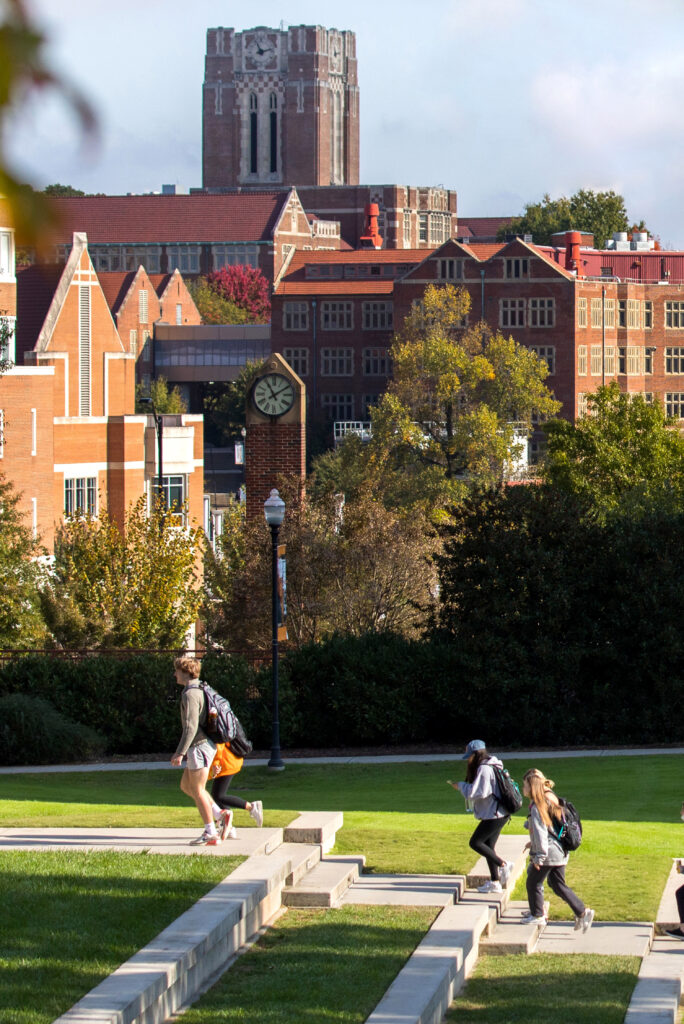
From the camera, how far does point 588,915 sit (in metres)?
11.4

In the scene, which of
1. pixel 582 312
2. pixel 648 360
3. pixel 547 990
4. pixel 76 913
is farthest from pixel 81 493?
pixel 648 360

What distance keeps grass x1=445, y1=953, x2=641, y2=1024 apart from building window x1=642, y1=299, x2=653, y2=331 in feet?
291

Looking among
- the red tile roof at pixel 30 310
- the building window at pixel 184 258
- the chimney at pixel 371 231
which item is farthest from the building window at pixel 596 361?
the building window at pixel 184 258

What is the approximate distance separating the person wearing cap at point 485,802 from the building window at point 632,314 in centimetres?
8601

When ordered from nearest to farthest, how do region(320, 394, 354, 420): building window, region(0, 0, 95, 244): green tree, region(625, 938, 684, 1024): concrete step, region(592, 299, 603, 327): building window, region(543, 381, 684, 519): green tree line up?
region(0, 0, 95, 244): green tree → region(625, 938, 684, 1024): concrete step → region(543, 381, 684, 519): green tree → region(592, 299, 603, 327): building window → region(320, 394, 354, 420): building window

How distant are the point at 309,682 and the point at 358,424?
75091 millimetres

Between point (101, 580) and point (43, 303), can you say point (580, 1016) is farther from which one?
point (43, 303)

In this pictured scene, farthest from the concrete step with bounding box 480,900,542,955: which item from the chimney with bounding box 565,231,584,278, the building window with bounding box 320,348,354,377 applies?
the building window with bounding box 320,348,354,377

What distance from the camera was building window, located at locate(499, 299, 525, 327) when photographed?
9256cm

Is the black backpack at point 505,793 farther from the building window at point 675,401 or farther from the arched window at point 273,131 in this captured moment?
the arched window at point 273,131

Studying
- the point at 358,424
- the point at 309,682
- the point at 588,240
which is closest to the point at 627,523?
the point at 309,682

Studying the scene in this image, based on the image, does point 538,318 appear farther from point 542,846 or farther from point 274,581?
point 542,846

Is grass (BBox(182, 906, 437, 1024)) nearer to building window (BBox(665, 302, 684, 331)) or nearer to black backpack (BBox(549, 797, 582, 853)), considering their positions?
black backpack (BBox(549, 797, 582, 853))

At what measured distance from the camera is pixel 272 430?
32.7 metres
